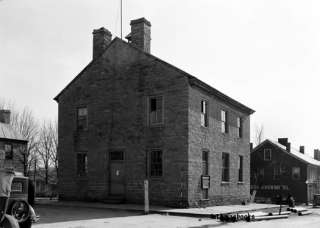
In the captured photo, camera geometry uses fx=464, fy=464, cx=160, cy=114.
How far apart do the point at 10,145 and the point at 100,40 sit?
2501cm

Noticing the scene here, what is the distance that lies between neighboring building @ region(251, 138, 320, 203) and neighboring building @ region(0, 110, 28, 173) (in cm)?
2688

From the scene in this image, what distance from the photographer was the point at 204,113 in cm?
2591

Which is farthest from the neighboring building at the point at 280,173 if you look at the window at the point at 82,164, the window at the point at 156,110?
the window at the point at 156,110

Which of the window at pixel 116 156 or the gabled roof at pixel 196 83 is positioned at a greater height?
the gabled roof at pixel 196 83

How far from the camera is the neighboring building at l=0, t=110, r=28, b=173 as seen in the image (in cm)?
4759

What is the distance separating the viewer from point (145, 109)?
982 inches

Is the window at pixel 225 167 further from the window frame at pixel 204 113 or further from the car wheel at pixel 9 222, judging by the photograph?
the car wheel at pixel 9 222

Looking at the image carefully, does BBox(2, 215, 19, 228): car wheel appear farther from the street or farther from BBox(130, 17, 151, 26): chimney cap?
BBox(130, 17, 151, 26): chimney cap

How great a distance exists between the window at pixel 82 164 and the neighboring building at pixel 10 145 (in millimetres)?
21872

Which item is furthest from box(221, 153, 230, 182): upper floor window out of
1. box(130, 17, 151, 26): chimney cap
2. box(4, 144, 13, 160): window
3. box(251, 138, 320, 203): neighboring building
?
box(4, 144, 13, 160): window

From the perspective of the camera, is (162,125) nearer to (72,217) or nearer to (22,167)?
(72,217)

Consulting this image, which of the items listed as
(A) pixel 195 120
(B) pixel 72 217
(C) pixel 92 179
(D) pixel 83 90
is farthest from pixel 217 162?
(B) pixel 72 217

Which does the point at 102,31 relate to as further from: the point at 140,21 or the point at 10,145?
the point at 10,145

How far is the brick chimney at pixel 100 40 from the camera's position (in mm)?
27812
